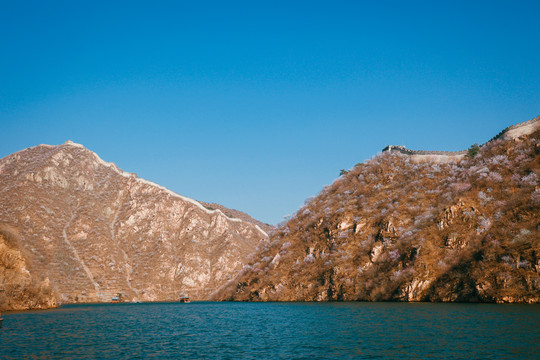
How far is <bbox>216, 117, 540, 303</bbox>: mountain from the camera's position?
7131 cm

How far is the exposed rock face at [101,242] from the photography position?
151 m

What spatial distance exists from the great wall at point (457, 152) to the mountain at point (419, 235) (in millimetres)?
331

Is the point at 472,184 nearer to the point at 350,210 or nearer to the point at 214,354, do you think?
the point at 350,210

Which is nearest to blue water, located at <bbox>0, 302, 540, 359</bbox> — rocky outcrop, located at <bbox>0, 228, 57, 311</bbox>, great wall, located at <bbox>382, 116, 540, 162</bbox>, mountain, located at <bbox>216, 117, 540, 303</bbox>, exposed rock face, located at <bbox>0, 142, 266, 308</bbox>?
mountain, located at <bbox>216, 117, 540, 303</bbox>

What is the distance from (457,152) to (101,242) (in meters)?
142

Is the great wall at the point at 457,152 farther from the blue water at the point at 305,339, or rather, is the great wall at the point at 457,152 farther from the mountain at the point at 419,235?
the blue water at the point at 305,339

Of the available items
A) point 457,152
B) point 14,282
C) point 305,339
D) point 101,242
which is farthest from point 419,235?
point 101,242

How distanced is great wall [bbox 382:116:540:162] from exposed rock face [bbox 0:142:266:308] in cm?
8659

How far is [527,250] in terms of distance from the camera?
221 ft

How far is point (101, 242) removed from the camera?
170 metres

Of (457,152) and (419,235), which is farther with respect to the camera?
(457,152)

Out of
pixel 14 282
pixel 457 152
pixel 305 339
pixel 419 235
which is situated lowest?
pixel 305 339

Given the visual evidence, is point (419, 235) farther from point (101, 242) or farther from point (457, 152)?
point (101, 242)

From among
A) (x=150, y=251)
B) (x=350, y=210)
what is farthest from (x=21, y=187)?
(x=350, y=210)
